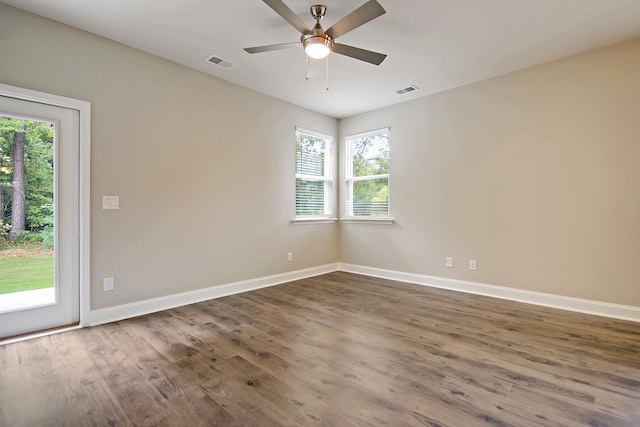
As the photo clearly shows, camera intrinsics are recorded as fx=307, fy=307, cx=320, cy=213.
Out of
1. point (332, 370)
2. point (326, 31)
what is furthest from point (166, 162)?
point (332, 370)

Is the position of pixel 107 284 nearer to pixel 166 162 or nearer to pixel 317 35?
pixel 166 162

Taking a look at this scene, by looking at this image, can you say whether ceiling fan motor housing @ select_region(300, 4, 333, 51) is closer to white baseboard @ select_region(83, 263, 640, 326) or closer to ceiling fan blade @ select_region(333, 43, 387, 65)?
ceiling fan blade @ select_region(333, 43, 387, 65)

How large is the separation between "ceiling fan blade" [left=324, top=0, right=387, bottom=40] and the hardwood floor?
7.68ft

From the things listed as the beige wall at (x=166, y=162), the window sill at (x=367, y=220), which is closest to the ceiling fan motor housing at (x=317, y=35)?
the beige wall at (x=166, y=162)

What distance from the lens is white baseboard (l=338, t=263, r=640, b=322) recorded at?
2.98 metres

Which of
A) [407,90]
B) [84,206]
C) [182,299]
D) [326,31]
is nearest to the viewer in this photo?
[326,31]

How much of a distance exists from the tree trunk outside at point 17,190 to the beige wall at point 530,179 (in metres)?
4.17

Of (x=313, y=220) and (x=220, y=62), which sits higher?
(x=220, y=62)

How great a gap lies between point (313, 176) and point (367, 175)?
2.92ft

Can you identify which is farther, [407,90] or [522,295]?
[407,90]

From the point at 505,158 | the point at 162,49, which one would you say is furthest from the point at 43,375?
the point at 505,158

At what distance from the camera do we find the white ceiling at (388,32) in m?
2.43

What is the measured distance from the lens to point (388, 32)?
9.11 feet

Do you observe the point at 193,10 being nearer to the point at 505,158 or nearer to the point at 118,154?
the point at 118,154
